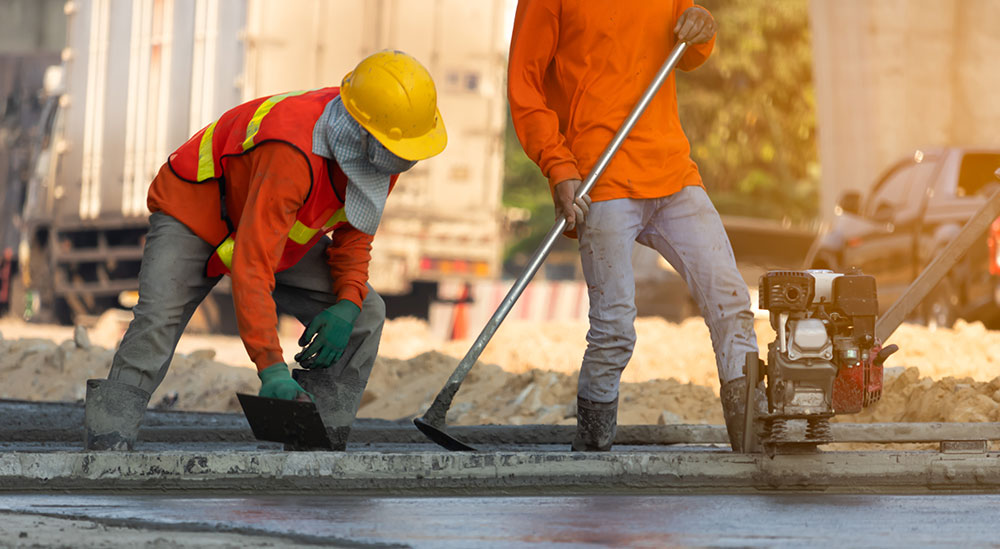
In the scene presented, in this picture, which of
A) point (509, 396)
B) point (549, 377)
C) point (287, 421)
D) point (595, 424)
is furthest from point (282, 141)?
point (549, 377)

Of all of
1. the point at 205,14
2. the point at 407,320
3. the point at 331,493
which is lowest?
the point at 407,320

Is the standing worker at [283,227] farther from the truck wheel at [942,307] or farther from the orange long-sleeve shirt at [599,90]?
the truck wheel at [942,307]

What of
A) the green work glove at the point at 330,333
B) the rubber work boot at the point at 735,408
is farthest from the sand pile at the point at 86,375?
the rubber work boot at the point at 735,408

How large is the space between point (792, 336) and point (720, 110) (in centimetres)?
2765

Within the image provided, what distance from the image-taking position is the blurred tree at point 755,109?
32219 mm

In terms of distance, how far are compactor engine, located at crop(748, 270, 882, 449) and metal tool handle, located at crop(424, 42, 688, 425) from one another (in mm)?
793

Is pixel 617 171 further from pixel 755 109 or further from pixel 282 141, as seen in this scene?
pixel 755 109

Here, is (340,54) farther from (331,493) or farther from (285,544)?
(285,544)

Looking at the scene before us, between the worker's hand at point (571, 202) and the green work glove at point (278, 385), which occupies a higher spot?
the worker's hand at point (571, 202)

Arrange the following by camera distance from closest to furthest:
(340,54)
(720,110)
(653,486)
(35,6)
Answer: (653,486)
(340,54)
(720,110)
(35,6)

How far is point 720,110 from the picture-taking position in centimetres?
3253

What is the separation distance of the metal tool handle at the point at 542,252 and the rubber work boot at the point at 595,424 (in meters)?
0.45

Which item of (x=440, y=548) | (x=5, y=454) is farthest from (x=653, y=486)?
(x=5, y=454)

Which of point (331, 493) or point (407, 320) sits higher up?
point (331, 493)
